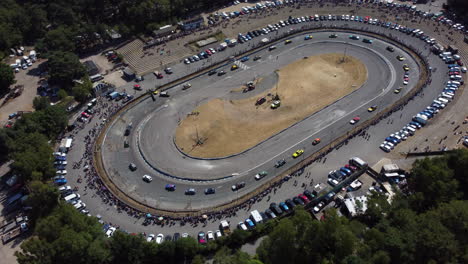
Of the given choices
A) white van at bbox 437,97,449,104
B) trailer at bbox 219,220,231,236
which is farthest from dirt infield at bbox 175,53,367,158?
white van at bbox 437,97,449,104

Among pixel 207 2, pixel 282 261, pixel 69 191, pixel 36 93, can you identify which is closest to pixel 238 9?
pixel 207 2

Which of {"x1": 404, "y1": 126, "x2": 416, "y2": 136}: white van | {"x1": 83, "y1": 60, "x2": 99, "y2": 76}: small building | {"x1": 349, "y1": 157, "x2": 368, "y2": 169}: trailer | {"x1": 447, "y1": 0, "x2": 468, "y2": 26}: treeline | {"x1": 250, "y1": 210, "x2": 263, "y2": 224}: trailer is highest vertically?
{"x1": 447, "y1": 0, "x2": 468, "y2": 26}: treeline

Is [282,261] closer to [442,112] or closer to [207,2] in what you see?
[442,112]

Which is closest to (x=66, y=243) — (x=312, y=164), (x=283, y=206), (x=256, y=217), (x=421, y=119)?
(x=256, y=217)

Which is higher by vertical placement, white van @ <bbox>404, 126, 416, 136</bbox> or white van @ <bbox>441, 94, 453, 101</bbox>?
white van @ <bbox>441, 94, 453, 101</bbox>

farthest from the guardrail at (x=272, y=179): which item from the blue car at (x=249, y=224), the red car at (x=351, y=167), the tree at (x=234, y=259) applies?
the tree at (x=234, y=259)

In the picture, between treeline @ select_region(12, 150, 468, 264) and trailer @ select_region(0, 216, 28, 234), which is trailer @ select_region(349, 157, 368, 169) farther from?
trailer @ select_region(0, 216, 28, 234)

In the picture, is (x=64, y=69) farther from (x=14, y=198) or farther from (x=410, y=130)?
(x=410, y=130)
